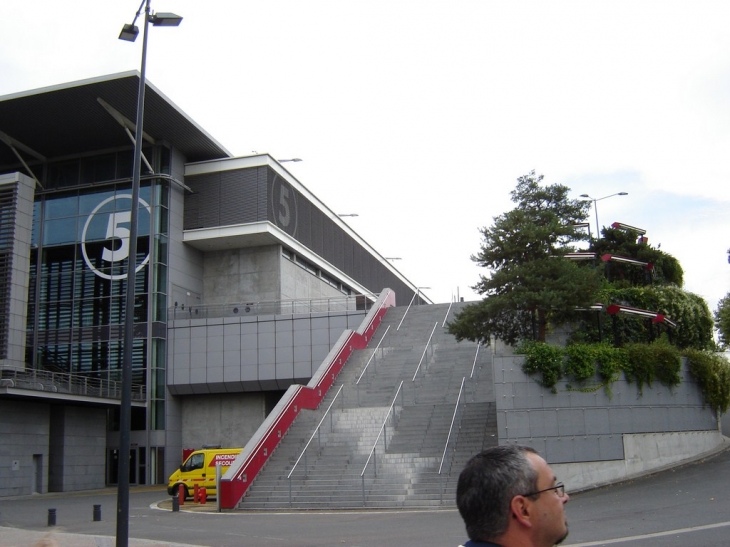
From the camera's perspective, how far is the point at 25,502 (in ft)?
93.6

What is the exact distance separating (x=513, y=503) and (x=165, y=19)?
545 inches

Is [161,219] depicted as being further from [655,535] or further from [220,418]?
[655,535]

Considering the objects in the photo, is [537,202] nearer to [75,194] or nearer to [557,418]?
[557,418]

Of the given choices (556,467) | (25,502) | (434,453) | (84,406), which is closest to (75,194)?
(84,406)

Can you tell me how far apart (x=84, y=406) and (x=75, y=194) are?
1191cm

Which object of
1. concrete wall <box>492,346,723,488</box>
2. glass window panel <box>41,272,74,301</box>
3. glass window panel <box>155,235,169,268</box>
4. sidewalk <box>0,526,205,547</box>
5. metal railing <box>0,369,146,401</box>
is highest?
glass window panel <box>155,235,169,268</box>

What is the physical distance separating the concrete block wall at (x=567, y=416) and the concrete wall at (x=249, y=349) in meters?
17.5

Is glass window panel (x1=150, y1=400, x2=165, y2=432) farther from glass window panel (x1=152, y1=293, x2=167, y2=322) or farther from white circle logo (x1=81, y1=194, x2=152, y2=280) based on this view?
white circle logo (x1=81, y1=194, x2=152, y2=280)

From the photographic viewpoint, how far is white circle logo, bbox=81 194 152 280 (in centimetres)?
4044

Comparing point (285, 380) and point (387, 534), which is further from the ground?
point (285, 380)

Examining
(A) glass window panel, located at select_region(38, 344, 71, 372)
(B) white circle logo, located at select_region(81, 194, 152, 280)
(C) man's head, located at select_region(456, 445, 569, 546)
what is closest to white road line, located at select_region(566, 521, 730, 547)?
(C) man's head, located at select_region(456, 445, 569, 546)

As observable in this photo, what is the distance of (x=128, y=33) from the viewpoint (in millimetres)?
14984

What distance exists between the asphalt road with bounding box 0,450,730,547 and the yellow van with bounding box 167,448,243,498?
305cm

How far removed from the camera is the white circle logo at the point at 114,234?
133ft
